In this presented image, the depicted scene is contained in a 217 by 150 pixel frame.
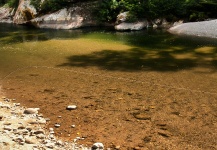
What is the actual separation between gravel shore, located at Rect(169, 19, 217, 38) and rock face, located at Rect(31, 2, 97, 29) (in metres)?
8.72

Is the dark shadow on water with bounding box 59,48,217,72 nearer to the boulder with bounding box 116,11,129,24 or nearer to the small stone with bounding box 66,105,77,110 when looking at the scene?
the small stone with bounding box 66,105,77,110

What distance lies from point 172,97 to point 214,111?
1.32m

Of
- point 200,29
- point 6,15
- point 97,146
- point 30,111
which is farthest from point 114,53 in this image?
point 6,15

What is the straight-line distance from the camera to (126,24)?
24.0 metres

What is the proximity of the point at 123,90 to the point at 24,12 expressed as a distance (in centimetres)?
2424

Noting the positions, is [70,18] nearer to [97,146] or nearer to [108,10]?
[108,10]

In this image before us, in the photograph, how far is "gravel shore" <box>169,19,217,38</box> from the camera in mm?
18531

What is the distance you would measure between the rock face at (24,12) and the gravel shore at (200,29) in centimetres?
1485

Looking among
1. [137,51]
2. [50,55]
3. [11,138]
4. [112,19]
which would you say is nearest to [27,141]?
[11,138]

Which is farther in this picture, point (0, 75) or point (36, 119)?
point (0, 75)

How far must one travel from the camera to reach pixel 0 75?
10328 millimetres

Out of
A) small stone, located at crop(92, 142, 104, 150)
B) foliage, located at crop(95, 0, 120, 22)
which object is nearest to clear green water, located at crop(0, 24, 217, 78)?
small stone, located at crop(92, 142, 104, 150)

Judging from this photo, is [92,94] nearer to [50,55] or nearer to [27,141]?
[27,141]

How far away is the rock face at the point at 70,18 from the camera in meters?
26.1
